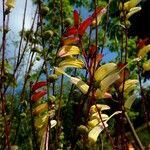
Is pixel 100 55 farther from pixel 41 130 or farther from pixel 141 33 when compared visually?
pixel 141 33

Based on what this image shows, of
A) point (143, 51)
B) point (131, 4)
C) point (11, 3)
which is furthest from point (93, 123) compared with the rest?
point (11, 3)

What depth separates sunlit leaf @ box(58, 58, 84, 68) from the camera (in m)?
1.62

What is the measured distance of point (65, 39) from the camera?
170 cm

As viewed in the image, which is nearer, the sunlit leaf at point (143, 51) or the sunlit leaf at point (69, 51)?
the sunlit leaf at point (69, 51)

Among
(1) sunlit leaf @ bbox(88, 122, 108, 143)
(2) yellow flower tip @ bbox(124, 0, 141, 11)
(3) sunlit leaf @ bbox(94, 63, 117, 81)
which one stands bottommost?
(1) sunlit leaf @ bbox(88, 122, 108, 143)

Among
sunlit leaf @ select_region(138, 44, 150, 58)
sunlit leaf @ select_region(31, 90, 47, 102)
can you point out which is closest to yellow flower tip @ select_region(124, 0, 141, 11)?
sunlit leaf @ select_region(138, 44, 150, 58)

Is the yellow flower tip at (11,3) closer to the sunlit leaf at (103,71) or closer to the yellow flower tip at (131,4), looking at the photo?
the yellow flower tip at (131,4)

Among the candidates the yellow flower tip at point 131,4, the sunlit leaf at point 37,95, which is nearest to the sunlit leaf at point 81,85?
the sunlit leaf at point 37,95

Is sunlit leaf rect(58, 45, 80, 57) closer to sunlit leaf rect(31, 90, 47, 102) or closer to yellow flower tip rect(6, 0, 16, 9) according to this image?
sunlit leaf rect(31, 90, 47, 102)

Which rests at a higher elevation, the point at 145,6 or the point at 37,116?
the point at 145,6

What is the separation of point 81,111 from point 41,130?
0.75 feet

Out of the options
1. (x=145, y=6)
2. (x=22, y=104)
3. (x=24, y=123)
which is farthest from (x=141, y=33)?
(x=22, y=104)

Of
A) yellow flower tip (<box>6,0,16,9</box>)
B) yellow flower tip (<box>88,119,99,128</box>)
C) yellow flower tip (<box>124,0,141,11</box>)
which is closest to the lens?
yellow flower tip (<box>88,119,99,128</box>)

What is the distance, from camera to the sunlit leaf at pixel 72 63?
1.62 m
